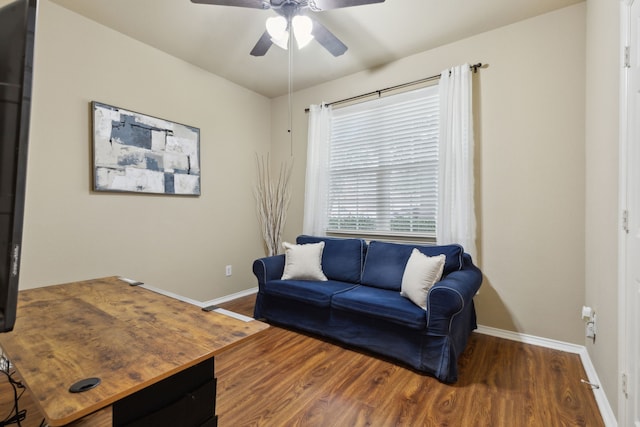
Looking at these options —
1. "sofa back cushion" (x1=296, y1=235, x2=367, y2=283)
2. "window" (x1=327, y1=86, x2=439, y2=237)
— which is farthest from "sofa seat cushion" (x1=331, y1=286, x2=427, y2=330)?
"window" (x1=327, y1=86, x2=439, y2=237)

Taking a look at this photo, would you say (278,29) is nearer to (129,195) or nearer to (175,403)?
(129,195)

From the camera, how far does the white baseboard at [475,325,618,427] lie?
1.56m

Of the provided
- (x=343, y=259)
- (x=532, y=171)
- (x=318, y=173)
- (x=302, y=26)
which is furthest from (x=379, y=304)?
(x=302, y=26)

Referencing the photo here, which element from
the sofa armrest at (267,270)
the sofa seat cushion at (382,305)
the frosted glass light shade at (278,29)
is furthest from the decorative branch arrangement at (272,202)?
the frosted glass light shade at (278,29)

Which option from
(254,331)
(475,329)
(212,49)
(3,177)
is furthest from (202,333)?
(212,49)

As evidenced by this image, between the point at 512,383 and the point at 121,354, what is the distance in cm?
218

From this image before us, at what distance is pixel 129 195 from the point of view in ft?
8.95

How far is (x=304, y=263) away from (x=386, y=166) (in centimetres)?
135

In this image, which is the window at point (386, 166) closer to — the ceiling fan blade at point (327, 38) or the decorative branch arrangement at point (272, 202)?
the decorative branch arrangement at point (272, 202)

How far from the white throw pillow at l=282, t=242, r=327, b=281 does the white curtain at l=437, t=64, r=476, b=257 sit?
116 centimetres

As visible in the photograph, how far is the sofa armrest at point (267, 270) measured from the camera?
2875 millimetres

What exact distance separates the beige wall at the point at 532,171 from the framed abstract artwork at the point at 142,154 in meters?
2.74

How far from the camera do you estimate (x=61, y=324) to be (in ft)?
3.72

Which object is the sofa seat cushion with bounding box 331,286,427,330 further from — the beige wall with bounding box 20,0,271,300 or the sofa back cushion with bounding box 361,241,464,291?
the beige wall with bounding box 20,0,271,300
